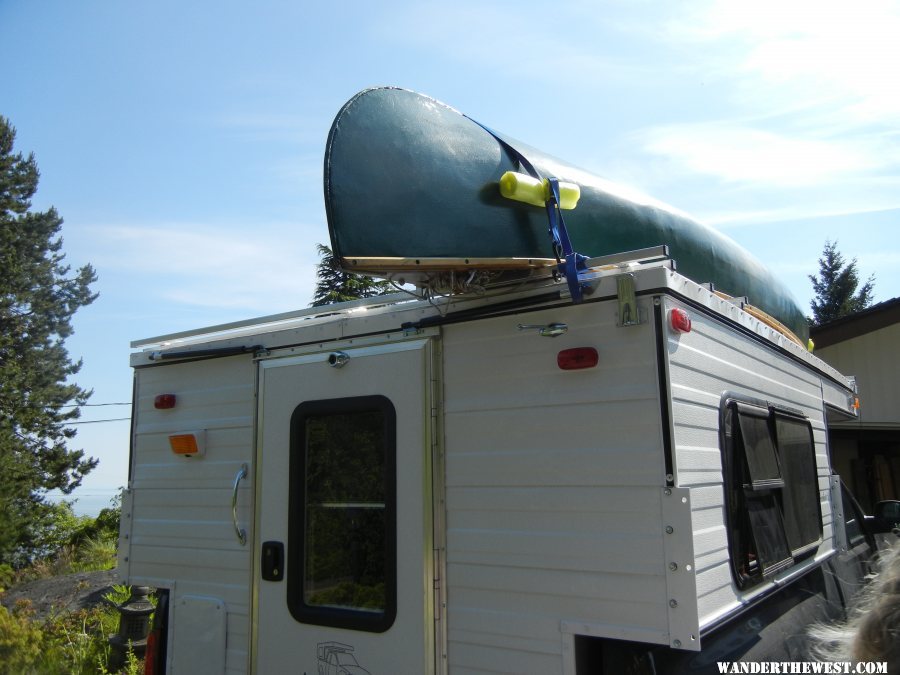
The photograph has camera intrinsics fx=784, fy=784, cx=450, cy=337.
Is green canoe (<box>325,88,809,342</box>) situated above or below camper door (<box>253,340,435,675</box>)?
above

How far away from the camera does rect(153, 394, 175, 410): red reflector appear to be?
4.34 m

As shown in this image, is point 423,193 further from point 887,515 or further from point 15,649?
point 15,649

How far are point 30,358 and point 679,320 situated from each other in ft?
91.4

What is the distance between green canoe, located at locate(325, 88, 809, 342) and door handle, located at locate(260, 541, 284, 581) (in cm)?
150

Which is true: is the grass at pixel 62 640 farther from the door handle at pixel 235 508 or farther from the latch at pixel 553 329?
the latch at pixel 553 329

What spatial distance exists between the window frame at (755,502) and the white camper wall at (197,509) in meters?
2.21

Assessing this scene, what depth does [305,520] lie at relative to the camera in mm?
3594

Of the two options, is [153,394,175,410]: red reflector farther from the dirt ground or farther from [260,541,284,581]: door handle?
the dirt ground

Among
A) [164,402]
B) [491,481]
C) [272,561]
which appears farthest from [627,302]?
[164,402]

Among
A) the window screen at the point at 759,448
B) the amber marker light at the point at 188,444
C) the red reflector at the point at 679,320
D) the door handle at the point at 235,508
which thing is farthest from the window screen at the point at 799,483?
the amber marker light at the point at 188,444

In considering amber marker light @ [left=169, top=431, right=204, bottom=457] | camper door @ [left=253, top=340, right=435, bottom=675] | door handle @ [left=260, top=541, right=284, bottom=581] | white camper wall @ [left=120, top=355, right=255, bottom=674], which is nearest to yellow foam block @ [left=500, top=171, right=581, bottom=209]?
camper door @ [left=253, top=340, right=435, bottom=675]

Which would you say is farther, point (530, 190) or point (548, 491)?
point (530, 190)

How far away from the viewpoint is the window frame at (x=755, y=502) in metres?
3.03

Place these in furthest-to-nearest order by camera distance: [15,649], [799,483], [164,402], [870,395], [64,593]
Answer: [870,395], [64,593], [15,649], [164,402], [799,483]
